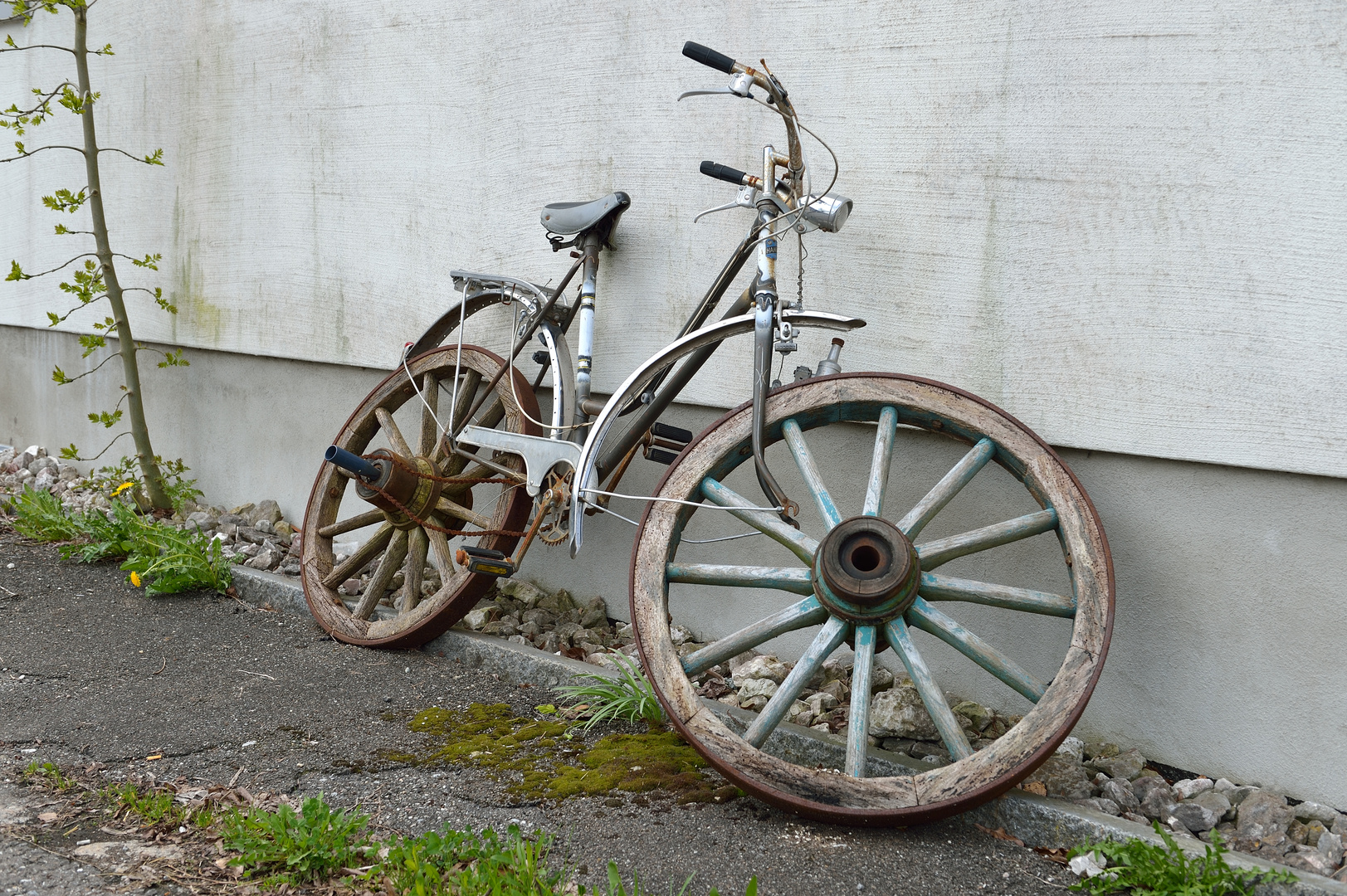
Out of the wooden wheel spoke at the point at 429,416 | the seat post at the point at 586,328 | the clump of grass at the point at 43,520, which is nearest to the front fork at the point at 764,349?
the seat post at the point at 586,328

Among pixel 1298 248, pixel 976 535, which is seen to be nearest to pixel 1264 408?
pixel 1298 248

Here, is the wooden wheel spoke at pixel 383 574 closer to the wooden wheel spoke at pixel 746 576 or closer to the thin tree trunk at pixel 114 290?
the wooden wheel spoke at pixel 746 576

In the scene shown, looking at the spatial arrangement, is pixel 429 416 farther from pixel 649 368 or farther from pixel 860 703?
pixel 860 703

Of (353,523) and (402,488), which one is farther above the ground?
(402,488)

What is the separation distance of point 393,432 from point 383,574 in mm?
513

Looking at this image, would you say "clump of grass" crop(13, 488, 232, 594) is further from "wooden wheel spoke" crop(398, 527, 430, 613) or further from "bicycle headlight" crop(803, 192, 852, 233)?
"bicycle headlight" crop(803, 192, 852, 233)

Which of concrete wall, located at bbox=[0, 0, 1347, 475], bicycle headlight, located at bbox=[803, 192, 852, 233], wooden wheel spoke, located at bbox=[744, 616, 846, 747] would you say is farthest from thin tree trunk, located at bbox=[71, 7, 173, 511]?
wooden wheel spoke, located at bbox=[744, 616, 846, 747]

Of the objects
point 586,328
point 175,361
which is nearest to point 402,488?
point 586,328

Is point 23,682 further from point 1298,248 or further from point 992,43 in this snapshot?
point 1298,248

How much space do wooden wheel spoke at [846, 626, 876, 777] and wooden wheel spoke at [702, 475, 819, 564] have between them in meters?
0.23

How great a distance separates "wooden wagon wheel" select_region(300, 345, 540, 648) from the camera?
3.29 m

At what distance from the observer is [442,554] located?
335cm

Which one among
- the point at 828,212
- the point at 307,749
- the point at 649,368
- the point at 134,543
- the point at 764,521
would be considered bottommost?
the point at 307,749

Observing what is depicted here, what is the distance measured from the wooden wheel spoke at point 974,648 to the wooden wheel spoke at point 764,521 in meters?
0.29
